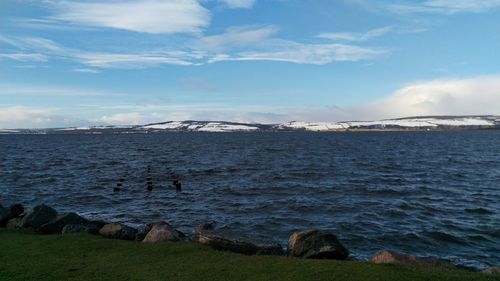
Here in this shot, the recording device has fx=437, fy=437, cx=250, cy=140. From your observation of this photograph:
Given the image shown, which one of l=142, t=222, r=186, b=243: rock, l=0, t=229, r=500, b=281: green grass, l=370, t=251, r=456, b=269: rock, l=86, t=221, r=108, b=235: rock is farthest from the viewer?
l=86, t=221, r=108, b=235: rock

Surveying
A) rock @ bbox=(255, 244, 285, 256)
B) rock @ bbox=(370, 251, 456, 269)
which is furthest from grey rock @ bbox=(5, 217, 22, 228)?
rock @ bbox=(370, 251, 456, 269)

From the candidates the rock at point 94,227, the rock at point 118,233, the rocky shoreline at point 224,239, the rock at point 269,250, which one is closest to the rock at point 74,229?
the rocky shoreline at point 224,239

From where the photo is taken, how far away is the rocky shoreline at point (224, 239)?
1402cm

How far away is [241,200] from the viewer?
3238 centimetres

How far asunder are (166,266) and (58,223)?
846cm

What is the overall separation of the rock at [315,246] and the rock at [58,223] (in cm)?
Result: 971

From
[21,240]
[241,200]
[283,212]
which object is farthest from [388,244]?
[21,240]

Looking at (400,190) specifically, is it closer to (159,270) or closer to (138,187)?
(138,187)

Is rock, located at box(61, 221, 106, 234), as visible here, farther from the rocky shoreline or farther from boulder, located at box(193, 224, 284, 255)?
boulder, located at box(193, 224, 284, 255)

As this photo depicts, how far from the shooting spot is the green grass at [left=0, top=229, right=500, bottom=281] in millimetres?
11742

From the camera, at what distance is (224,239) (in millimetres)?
15312

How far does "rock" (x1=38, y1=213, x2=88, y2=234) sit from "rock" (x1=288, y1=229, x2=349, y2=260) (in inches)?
382

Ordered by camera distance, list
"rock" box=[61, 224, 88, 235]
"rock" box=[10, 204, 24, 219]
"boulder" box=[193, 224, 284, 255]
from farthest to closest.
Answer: "rock" box=[10, 204, 24, 219] < "rock" box=[61, 224, 88, 235] < "boulder" box=[193, 224, 284, 255]

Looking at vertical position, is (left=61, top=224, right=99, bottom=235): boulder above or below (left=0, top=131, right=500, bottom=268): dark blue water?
above
